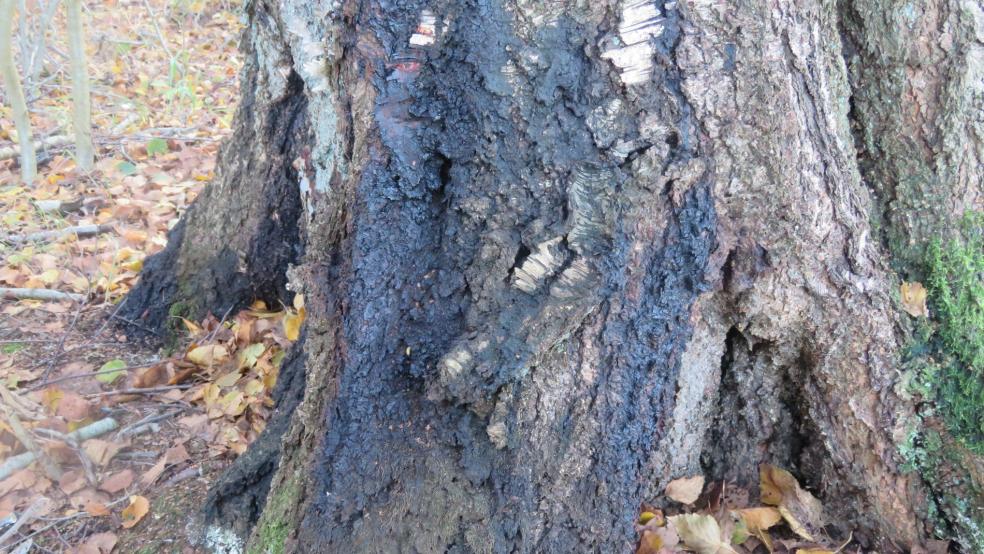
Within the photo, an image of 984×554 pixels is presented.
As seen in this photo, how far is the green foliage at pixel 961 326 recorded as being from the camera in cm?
165

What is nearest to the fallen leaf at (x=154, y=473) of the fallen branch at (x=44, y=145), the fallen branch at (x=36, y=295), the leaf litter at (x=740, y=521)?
the fallen branch at (x=36, y=295)

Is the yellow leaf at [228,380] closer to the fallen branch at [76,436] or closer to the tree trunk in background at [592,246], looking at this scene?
the fallen branch at [76,436]

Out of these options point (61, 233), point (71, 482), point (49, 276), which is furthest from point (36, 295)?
point (71, 482)

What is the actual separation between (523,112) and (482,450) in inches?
27.1

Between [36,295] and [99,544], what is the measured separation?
155 centimetres

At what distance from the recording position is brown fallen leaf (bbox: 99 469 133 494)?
2.04 m

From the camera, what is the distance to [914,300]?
1.69m

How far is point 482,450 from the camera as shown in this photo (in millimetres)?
1488

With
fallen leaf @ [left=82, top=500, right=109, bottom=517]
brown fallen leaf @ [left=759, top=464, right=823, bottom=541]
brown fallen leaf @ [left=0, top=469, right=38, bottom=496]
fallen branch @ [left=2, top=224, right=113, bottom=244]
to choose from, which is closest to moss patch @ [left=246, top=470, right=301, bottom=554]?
fallen leaf @ [left=82, top=500, right=109, bottom=517]

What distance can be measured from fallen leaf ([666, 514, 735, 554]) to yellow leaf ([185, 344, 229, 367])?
1675mm

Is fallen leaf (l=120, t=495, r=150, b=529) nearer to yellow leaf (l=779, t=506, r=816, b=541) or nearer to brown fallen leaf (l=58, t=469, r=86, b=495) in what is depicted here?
brown fallen leaf (l=58, t=469, r=86, b=495)

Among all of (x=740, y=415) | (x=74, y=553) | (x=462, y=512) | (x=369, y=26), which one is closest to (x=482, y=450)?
(x=462, y=512)

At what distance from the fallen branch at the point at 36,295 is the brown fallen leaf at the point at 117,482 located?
119cm

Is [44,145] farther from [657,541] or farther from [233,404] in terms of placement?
[657,541]
